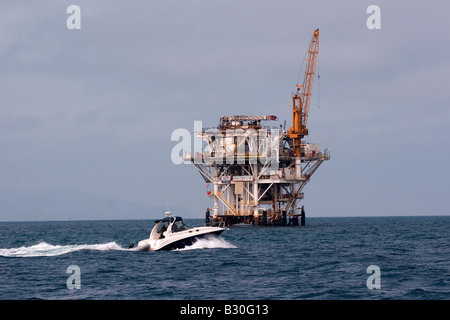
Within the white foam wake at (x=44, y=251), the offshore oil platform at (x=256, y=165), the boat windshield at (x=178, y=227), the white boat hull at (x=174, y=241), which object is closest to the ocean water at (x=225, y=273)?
the white foam wake at (x=44, y=251)

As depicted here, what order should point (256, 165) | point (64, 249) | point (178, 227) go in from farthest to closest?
1. point (256, 165)
2. point (64, 249)
3. point (178, 227)

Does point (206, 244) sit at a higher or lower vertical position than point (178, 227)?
lower

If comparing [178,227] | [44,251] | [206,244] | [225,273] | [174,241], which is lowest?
[225,273]

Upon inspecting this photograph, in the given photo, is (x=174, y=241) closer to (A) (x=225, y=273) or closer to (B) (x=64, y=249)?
(B) (x=64, y=249)

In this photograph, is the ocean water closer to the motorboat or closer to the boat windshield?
the motorboat

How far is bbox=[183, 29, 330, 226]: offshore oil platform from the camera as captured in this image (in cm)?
11438

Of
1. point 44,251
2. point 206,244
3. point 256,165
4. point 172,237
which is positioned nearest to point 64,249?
point 44,251

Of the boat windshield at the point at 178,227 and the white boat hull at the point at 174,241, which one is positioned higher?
the boat windshield at the point at 178,227

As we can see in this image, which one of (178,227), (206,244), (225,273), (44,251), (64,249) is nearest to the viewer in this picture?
(225,273)

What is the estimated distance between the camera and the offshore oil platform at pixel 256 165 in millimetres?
114375

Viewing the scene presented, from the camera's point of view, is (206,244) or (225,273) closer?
(225,273)

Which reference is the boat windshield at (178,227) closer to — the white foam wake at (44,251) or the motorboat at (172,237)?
the motorboat at (172,237)

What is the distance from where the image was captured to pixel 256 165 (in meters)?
115
